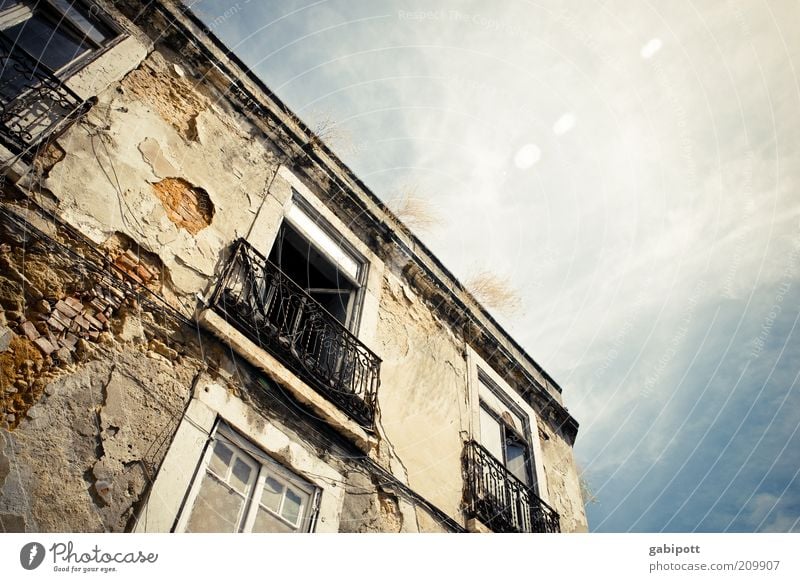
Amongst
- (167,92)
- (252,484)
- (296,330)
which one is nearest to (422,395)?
(296,330)

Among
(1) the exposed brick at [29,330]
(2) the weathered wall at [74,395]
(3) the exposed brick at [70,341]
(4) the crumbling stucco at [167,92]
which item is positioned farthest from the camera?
(4) the crumbling stucco at [167,92]

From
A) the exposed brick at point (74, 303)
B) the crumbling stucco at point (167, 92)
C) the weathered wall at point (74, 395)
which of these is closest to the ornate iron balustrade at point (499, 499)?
the weathered wall at point (74, 395)

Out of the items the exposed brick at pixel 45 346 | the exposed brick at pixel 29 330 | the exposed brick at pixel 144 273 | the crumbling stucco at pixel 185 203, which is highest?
the crumbling stucco at pixel 185 203

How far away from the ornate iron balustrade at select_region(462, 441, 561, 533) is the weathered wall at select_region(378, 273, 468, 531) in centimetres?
14

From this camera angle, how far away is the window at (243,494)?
3.41 m

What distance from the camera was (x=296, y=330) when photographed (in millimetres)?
4660

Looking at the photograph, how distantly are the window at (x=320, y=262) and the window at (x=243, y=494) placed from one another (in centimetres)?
199

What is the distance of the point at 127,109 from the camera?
14.7ft

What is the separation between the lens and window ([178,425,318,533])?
3414 millimetres

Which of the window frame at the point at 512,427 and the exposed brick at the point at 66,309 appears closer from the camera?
the exposed brick at the point at 66,309

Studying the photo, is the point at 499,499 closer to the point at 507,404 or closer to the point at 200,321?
the point at 507,404

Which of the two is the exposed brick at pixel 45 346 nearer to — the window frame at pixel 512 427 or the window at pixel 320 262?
the window at pixel 320 262

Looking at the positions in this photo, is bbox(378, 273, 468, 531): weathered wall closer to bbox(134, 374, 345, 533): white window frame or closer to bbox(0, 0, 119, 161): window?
bbox(134, 374, 345, 533): white window frame

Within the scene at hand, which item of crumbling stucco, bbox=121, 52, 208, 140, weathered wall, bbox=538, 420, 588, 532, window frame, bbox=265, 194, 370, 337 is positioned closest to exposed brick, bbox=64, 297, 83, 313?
crumbling stucco, bbox=121, 52, 208, 140
